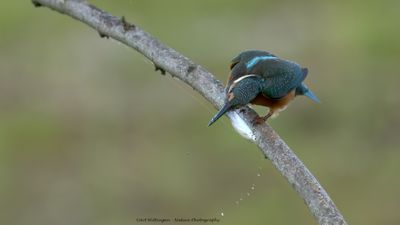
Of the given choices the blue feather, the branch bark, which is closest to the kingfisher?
the blue feather

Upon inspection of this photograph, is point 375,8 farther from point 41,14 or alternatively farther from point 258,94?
point 258,94

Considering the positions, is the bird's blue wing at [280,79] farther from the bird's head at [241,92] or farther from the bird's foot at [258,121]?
the bird's foot at [258,121]

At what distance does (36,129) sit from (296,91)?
3.07m

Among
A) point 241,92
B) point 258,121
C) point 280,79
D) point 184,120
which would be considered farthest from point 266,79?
point 184,120

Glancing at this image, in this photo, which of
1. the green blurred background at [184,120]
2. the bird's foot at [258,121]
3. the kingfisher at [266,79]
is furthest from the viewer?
the green blurred background at [184,120]

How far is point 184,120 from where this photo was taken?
7000 millimetres

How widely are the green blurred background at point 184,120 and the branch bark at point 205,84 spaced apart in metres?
2.47

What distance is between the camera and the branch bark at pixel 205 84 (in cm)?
285

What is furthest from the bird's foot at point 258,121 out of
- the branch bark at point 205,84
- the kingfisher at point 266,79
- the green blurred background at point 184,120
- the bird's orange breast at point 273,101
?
the green blurred background at point 184,120

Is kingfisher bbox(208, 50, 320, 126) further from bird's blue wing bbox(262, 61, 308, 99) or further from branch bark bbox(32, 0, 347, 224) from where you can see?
A: branch bark bbox(32, 0, 347, 224)

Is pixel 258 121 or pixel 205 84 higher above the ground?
pixel 205 84

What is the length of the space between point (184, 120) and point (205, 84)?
3543mm

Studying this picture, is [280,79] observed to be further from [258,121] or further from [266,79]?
[258,121]

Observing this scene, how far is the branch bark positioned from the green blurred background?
8.12ft
